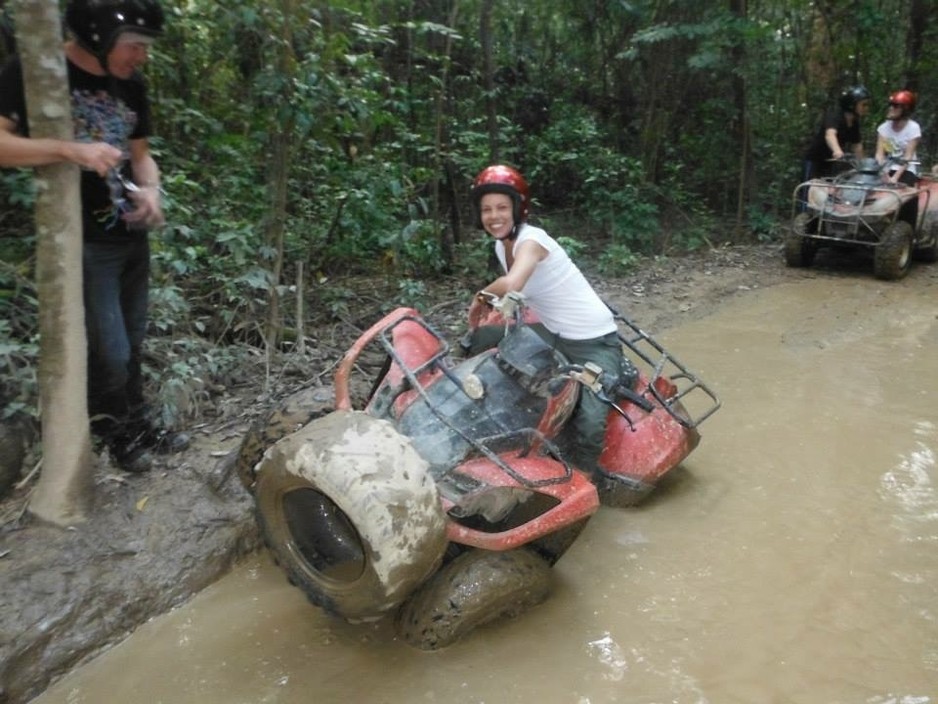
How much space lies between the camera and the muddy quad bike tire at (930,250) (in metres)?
8.33

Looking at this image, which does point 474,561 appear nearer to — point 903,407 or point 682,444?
point 682,444

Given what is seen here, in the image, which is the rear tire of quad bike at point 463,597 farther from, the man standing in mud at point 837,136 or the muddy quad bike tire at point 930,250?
the man standing in mud at point 837,136

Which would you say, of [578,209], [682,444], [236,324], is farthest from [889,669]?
[578,209]

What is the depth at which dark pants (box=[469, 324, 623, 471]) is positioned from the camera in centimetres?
342

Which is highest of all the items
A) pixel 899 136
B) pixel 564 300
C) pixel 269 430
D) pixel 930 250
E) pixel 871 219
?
pixel 899 136

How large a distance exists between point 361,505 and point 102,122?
74.2 inches

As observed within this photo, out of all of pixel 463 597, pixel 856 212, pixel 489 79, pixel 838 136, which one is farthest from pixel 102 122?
pixel 838 136

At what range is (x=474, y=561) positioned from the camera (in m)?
2.70

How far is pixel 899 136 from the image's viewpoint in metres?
9.00

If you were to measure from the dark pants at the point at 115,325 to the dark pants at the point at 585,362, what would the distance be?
1.51 metres

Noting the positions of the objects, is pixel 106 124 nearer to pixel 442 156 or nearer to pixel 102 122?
pixel 102 122

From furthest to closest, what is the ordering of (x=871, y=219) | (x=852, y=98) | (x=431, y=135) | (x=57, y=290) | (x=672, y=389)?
(x=852, y=98), (x=871, y=219), (x=431, y=135), (x=672, y=389), (x=57, y=290)

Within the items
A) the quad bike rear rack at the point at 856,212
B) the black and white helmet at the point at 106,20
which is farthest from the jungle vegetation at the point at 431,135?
the quad bike rear rack at the point at 856,212

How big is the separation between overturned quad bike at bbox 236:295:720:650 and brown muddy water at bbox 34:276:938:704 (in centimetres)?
19
